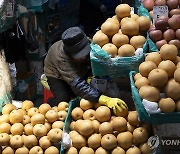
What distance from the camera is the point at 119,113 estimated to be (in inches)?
106

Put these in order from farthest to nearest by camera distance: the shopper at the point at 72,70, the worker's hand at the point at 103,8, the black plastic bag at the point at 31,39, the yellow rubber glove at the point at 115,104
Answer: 1. the worker's hand at the point at 103,8
2. the black plastic bag at the point at 31,39
3. the shopper at the point at 72,70
4. the yellow rubber glove at the point at 115,104

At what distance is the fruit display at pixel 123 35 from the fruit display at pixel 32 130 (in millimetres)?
677

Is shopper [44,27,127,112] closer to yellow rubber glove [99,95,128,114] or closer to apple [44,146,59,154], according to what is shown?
yellow rubber glove [99,95,128,114]

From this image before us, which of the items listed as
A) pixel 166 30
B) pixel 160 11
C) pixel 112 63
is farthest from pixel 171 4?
pixel 112 63

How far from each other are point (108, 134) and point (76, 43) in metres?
0.82

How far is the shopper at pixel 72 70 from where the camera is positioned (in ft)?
9.23

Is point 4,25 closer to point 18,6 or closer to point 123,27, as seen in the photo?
point 18,6

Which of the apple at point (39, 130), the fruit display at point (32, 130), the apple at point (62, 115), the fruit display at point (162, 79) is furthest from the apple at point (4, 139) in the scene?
the fruit display at point (162, 79)

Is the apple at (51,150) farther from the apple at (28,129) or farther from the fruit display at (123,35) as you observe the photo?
the fruit display at (123,35)

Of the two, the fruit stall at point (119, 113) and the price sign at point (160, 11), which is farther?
the price sign at point (160, 11)

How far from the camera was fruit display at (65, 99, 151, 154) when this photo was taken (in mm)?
2576

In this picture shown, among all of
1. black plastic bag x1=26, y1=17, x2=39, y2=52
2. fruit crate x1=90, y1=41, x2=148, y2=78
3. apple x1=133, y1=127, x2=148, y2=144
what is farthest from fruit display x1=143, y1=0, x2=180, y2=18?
black plastic bag x1=26, y1=17, x2=39, y2=52

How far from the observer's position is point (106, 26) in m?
Answer: 2.77

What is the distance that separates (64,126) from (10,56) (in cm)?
164
